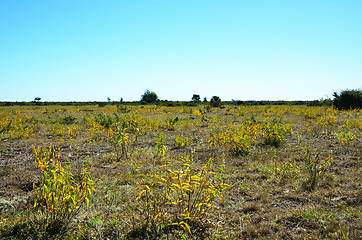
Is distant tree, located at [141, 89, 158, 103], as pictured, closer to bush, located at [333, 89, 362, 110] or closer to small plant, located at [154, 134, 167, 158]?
bush, located at [333, 89, 362, 110]

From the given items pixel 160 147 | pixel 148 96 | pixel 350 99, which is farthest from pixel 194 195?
pixel 148 96

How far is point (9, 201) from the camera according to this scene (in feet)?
12.5

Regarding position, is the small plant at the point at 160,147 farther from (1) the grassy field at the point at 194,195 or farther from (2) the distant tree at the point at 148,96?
(2) the distant tree at the point at 148,96

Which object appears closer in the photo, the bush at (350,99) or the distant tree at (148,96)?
the bush at (350,99)

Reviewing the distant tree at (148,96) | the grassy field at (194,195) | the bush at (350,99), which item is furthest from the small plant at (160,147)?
the distant tree at (148,96)

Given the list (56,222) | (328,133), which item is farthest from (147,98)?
(56,222)

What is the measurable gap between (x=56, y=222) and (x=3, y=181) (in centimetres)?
256

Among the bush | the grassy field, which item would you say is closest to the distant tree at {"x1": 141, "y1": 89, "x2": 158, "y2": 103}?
the bush

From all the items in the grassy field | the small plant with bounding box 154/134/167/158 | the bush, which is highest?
the bush

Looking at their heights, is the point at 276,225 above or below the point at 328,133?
below

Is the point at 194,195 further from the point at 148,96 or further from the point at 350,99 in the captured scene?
the point at 148,96

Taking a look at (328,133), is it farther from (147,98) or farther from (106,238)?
(147,98)

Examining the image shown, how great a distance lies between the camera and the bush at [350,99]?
1953cm

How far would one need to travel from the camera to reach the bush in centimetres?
1953
